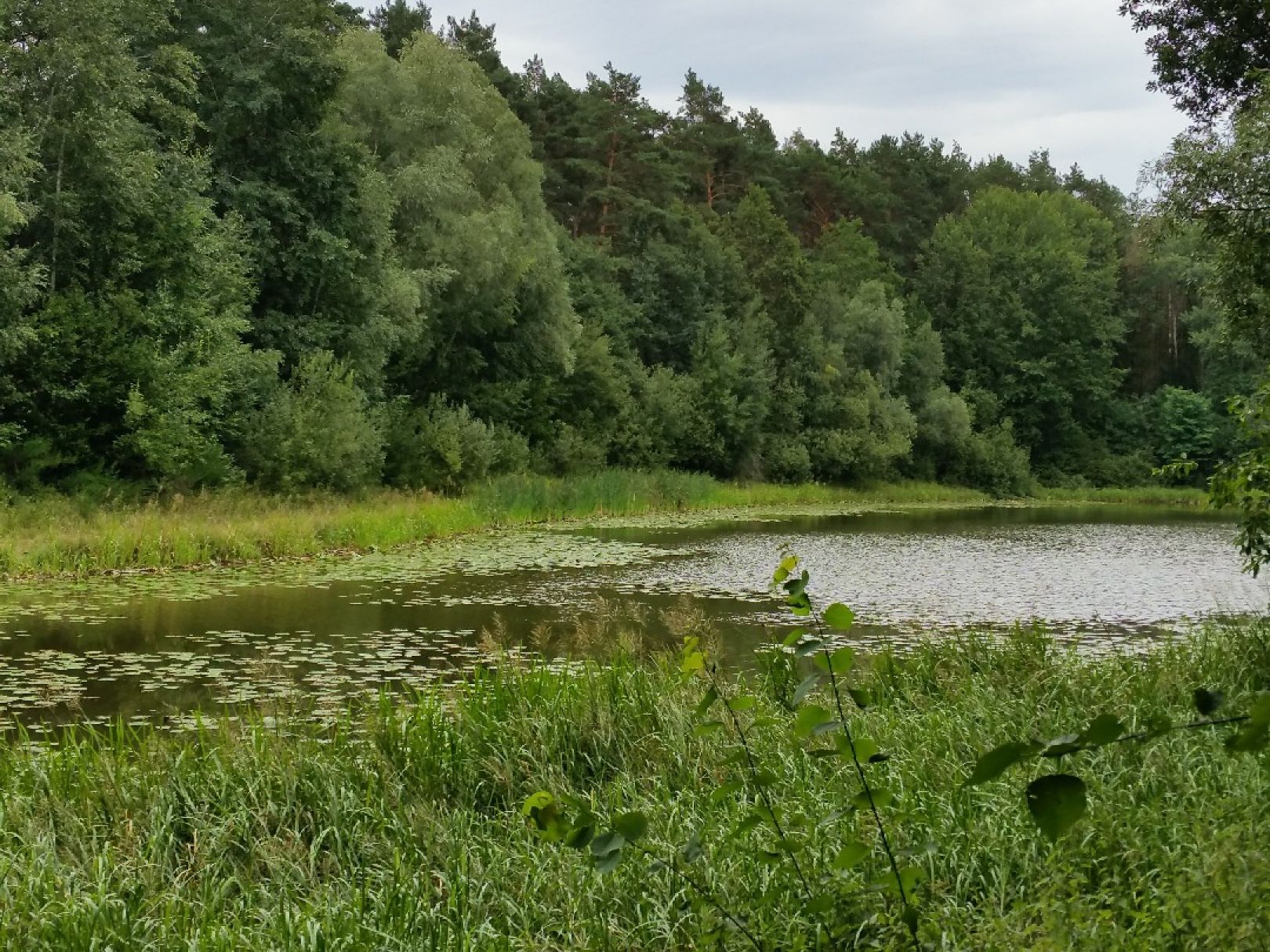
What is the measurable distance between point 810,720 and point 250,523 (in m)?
17.0

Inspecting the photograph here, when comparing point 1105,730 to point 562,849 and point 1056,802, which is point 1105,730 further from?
point 562,849

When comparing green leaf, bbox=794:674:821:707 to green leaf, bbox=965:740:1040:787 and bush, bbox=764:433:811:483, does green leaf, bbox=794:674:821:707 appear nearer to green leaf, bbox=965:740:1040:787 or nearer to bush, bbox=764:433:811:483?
green leaf, bbox=965:740:1040:787

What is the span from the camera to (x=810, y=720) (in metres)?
2.36

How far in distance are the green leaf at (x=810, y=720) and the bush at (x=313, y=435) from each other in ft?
69.5

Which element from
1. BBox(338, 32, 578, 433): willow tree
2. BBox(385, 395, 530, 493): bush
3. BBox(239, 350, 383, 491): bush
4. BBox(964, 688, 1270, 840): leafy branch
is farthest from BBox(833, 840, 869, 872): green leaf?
BBox(338, 32, 578, 433): willow tree

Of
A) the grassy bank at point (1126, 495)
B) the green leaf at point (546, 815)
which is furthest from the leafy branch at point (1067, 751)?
the grassy bank at point (1126, 495)

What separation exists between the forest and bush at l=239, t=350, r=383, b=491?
0.28ft

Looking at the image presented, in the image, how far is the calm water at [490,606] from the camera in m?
8.72

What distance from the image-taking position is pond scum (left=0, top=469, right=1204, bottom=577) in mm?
15281

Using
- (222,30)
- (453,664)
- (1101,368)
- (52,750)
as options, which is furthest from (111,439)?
(1101,368)

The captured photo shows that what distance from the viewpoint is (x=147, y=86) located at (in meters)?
21.8

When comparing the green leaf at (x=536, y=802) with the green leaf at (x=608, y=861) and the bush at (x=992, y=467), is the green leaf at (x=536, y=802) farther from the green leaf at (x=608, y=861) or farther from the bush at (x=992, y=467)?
the bush at (x=992, y=467)

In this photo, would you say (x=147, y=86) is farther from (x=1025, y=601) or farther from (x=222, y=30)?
(x=1025, y=601)

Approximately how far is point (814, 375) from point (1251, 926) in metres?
44.5
